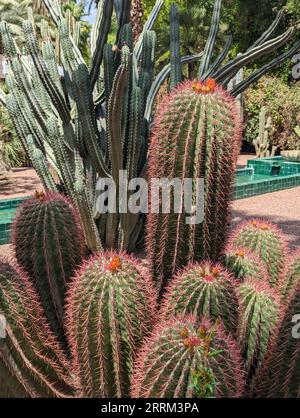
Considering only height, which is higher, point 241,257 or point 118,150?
point 118,150

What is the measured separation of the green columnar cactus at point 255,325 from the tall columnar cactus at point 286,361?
20cm

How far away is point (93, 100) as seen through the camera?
4.64 metres

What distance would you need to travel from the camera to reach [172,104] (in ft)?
7.17

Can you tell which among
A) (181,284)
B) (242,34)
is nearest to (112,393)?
(181,284)

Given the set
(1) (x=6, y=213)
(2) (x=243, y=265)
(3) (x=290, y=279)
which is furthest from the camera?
(1) (x=6, y=213)

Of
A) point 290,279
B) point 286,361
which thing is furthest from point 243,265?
point 286,361

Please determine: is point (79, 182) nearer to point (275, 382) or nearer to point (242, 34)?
point (275, 382)

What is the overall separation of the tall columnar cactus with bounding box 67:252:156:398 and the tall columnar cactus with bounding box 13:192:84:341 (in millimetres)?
415

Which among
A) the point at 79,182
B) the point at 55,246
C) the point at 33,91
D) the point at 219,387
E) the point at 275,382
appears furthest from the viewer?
the point at 33,91

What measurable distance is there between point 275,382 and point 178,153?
0.90 meters

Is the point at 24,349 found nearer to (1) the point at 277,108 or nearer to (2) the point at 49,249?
(2) the point at 49,249

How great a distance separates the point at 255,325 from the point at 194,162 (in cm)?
Answer: 68

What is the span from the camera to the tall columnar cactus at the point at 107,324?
187cm

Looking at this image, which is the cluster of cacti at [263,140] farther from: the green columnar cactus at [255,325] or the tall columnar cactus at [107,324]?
the tall columnar cactus at [107,324]
